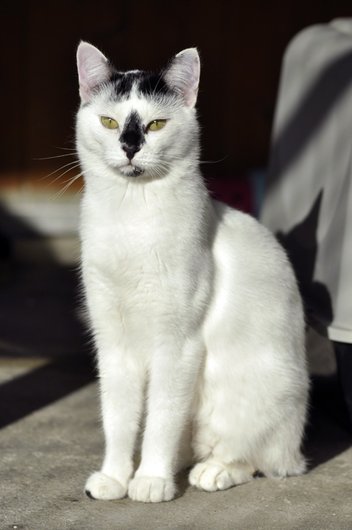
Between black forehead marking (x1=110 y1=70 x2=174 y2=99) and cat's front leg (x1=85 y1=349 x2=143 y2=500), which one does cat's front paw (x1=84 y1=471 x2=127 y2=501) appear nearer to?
cat's front leg (x1=85 y1=349 x2=143 y2=500)

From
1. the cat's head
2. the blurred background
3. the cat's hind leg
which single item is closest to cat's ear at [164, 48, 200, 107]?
the cat's head

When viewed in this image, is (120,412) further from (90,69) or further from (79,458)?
(90,69)

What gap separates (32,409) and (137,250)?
3.88ft

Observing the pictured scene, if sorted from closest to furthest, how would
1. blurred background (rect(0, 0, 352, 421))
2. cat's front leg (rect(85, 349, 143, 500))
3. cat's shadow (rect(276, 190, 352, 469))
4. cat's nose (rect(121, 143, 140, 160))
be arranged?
cat's nose (rect(121, 143, 140, 160)), cat's front leg (rect(85, 349, 143, 500)), cat's shadow (rect(276, 190, 352, 469)), blurred background (rect(0, 0, 352, 421))

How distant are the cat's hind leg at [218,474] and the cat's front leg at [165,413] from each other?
5.9 inches

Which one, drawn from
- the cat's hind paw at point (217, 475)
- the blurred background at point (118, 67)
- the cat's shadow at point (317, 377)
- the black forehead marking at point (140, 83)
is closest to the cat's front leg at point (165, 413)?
the cat's hind paw at point (217, 475)

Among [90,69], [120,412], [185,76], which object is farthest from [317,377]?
[90,69]

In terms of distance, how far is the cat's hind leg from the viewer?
3230 mm

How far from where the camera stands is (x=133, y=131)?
117 inches

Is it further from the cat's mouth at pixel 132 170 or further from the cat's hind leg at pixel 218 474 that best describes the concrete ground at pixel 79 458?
the cat's mouth at pixel 132 170

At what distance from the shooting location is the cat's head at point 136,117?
2982mm

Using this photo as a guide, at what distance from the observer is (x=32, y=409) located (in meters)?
3.96

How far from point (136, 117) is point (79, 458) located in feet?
3.99

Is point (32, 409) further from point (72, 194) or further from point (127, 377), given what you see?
point (72, 194)
